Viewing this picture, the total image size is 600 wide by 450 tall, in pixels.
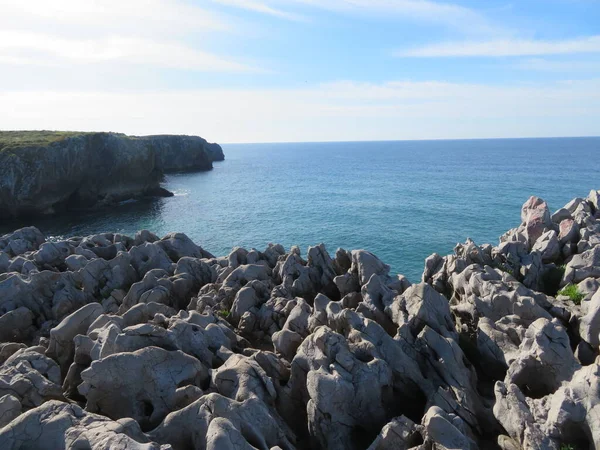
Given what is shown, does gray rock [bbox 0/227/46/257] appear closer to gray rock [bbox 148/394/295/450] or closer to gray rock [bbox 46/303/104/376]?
gray rock [bbox 46/303/104/376]

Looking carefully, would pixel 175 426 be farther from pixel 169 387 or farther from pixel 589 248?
pixel 589 248

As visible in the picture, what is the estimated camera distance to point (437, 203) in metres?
110

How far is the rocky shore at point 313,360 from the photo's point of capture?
1628cm

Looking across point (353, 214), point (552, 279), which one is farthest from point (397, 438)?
point (353, 214)

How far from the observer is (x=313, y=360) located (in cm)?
2039

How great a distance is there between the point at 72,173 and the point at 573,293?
11152cm

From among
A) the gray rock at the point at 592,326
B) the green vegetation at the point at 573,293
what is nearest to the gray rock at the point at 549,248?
the green vegetation at the point at 573,293

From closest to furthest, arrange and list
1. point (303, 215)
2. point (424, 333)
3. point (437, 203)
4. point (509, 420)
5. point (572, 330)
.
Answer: point (509, 420), point (424, 333), point (572, 330), point (303, 215), point (437, 203)

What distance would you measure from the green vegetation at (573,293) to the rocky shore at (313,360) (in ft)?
0.26

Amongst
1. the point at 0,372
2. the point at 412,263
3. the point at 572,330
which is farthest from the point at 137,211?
the point at 572,330

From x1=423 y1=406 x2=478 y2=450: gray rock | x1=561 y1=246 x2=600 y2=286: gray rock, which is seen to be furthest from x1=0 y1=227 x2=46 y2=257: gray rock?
x1=561 y1=246 x2=600 y2=286: gray rock

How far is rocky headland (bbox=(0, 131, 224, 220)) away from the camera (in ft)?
324

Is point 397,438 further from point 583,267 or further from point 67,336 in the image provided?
point 583,267

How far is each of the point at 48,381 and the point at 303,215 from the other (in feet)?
279
